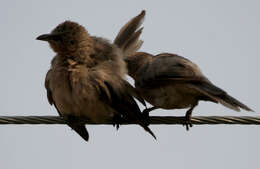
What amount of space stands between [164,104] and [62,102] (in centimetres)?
154

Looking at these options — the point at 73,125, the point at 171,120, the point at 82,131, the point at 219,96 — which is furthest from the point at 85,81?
the point at 219,96

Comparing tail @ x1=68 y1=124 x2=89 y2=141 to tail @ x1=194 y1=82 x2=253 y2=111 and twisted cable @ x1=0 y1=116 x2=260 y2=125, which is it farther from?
→ tail @ x1=194 y1=82 x2=253 y2=111

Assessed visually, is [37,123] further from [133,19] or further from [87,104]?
[133,19]

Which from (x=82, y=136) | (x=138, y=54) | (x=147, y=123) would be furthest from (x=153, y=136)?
(x=138, y=54)

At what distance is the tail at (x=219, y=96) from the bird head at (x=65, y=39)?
171 cm

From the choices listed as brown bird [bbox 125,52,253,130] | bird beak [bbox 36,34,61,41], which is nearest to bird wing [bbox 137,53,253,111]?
brown bird [bbox 125,52,253,130]

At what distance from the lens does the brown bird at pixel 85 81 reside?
5.98 metres

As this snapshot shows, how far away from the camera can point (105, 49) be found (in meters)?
6.61

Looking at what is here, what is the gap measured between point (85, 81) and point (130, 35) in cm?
224

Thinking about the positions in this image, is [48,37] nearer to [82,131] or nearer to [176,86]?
[82,131]

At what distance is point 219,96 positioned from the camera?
237 inches

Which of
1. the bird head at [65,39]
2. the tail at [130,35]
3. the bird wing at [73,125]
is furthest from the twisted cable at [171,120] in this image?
the tail at [130,35]

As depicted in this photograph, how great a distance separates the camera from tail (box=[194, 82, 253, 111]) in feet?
19.1

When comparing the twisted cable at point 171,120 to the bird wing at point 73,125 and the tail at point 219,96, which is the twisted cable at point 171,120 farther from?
the bird wing at point 73,125
